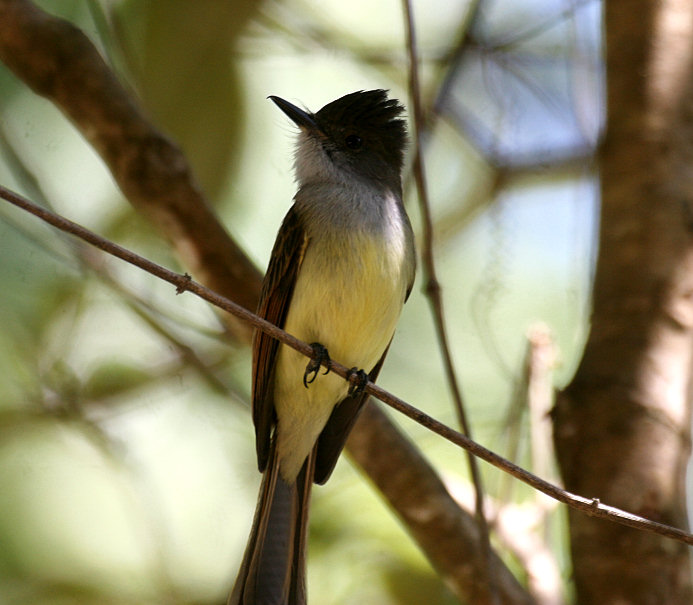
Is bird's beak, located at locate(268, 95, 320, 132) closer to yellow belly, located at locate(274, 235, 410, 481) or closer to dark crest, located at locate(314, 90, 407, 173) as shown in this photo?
dark crest, located at locate(314, 90, 407, 173)

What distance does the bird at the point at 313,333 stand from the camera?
116 inches

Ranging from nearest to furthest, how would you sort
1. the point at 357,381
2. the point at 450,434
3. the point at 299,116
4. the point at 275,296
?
1. the point at 450,434
2. the point at 357,381
3. the point at 275,296
4. the point at 299,116

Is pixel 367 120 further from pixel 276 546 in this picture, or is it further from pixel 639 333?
pixel 276 546

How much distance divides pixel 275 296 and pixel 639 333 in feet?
3.99

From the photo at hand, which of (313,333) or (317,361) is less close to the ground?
(313,333)

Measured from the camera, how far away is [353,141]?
3580 millimetres

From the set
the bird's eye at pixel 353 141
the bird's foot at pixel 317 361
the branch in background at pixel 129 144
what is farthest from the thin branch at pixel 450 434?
the bird's eye at pixel 353 141

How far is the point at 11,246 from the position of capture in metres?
3.94

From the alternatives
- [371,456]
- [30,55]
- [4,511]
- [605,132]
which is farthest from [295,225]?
[4,511]

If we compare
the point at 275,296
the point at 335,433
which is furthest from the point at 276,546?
the point at 275,296

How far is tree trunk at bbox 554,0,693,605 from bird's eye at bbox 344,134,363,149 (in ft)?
2.95

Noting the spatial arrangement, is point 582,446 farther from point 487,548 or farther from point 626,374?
point 487,548

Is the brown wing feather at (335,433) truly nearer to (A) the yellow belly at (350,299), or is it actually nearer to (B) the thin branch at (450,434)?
(A) the yellow belly at (350,299)

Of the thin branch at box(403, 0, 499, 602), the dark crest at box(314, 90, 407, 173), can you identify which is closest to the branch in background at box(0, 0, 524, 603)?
the thin branch at box(403, 0, 499, 602)
